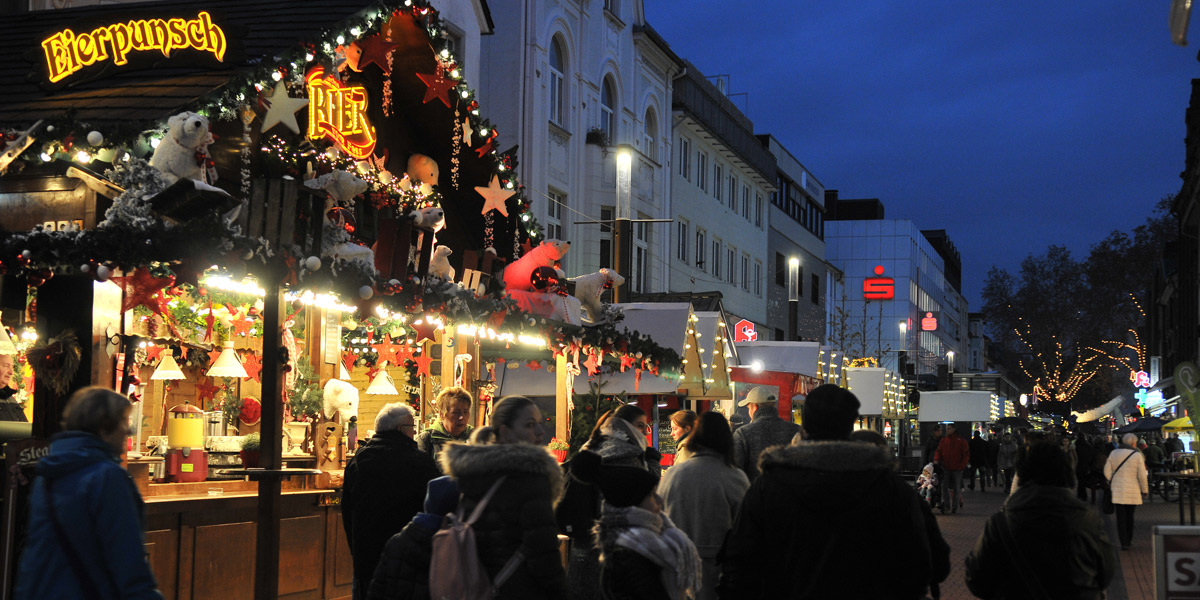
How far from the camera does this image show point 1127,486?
730 inches

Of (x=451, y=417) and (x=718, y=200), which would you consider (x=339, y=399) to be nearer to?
(x=451, y=417)

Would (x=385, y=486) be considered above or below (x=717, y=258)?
below

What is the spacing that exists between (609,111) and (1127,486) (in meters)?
15.9

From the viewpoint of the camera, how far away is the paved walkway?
13.7 metres

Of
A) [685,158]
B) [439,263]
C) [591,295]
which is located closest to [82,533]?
[439,263]

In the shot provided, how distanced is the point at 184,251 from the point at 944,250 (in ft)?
377

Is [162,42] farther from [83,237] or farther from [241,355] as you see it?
[241,355]

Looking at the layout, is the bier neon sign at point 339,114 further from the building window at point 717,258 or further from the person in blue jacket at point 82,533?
the building window at point 717,258

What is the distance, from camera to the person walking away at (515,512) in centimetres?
536

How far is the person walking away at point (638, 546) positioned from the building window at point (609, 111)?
24.9 meters

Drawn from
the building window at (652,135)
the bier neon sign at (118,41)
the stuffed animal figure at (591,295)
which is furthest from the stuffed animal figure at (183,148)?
the building window at (652,135)

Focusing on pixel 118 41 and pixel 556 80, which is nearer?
pixel 118 41

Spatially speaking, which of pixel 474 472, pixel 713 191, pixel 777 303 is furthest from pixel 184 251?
pixel 777 303

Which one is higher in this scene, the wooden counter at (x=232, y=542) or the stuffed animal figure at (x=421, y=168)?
the stuffed animal figure at (x=421, y=168)
